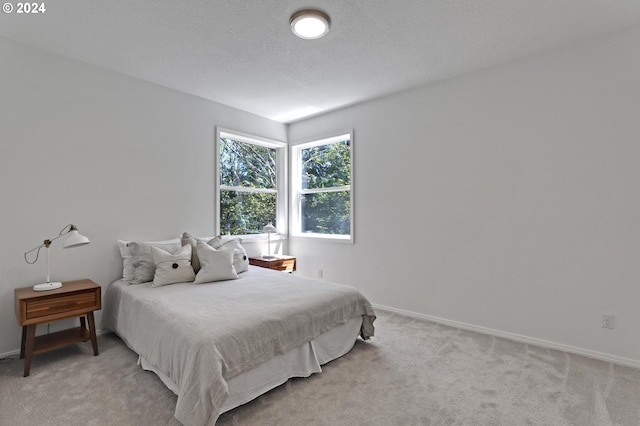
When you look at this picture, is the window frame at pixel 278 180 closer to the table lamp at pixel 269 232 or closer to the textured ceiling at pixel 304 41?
the table lamp at pixel 269 232

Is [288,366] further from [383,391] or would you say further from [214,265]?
[214,265]

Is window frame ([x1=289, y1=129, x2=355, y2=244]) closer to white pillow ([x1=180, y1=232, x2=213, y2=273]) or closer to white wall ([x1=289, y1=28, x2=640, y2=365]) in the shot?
white wall ([x1=289, y1=28, x2=640, y2=365])

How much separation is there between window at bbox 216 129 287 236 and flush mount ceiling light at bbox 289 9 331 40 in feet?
6.87

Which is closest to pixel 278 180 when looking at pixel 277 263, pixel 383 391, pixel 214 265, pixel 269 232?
pixel 269 232

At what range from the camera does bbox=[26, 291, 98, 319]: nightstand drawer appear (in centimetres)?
240

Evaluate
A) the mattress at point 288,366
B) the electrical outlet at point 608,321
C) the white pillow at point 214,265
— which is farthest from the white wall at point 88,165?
the electrical outlet at point 608,321

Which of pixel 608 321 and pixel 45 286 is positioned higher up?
pixel 45 286

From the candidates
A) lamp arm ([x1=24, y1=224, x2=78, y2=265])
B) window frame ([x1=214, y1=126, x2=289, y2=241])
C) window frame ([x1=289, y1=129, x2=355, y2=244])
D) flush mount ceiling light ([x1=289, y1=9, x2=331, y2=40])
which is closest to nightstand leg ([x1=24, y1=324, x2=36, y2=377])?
lamp arm ([x1=24, y1=224, x2=78, y2=265])

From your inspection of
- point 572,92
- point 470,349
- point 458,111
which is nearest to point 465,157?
point 458,111

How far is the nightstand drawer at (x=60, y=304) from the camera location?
2.40 meters

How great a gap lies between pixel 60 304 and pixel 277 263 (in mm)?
2410

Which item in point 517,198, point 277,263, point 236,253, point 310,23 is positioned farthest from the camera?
point 277,263

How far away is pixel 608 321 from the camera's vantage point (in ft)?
8.63

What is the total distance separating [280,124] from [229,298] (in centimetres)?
324
